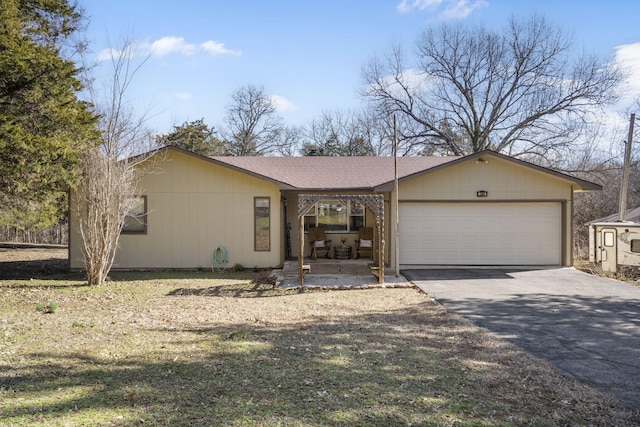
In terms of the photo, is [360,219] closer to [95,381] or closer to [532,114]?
[95,381]

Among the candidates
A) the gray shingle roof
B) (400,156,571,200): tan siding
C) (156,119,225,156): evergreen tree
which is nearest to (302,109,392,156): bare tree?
(156,119,225,156): evergreen tree

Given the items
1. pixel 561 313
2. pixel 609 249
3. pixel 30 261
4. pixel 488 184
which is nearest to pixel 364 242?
pixel 488 184

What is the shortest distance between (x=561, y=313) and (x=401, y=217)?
20.2 feet

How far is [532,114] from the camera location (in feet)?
90.4

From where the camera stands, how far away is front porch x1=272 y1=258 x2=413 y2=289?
1066 cm

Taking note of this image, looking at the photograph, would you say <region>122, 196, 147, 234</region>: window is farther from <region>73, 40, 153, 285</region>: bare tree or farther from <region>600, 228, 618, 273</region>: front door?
<region>600, 228, 618, 273</region>: front door

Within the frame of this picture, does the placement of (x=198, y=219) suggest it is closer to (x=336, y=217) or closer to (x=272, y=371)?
(x=336, y=217)

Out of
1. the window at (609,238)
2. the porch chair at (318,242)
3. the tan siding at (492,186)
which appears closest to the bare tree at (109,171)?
the porch chair at (318,242)

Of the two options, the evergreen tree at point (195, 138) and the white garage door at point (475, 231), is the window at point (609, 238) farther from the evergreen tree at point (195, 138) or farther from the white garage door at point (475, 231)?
the evergreen tree at point (195, 138)

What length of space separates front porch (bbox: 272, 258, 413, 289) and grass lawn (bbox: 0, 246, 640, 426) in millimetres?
2299

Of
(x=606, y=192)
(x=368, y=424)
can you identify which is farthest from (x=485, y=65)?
(x=368, y=424)

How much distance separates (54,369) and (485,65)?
2925cm

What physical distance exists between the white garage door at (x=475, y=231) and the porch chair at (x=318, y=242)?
3272mm

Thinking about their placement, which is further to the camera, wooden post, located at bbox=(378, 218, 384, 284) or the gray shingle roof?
the gray shingle roof
